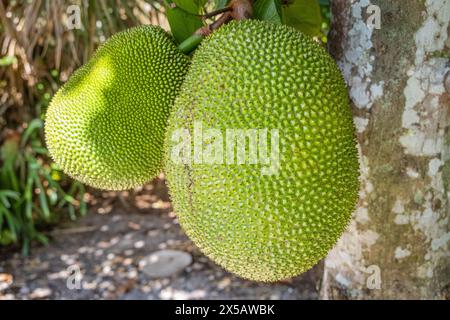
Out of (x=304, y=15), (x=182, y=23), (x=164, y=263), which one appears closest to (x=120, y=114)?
(x=182, y=23)

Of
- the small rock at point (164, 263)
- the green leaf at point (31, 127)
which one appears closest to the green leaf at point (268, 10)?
the small rock at point (164, 263)

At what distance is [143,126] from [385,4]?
529 mm

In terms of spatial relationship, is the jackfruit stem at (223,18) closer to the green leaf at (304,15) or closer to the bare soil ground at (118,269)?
the green leaf at (304,15)

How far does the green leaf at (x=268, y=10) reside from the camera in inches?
40.7

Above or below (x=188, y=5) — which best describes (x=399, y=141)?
below

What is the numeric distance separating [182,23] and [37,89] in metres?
2.09

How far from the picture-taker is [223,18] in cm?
108

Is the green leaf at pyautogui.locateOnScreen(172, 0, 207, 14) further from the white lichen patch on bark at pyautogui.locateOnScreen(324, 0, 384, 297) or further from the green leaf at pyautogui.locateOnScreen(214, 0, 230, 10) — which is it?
the white lichen patch on bark at pyautogui.locateOnScreen(324, 0, 384, 297)

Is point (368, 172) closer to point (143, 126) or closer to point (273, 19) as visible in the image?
point (273, 19)

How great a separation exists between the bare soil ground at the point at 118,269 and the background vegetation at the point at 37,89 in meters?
0.13

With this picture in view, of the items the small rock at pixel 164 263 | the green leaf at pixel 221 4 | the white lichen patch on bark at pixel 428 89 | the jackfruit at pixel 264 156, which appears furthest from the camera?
the small rock at pixel 164 263

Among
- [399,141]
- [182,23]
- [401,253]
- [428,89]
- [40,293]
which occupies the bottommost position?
[40,293]

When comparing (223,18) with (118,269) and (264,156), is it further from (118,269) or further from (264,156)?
(118,269)

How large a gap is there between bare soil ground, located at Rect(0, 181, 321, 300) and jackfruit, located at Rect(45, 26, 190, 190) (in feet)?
3.87
